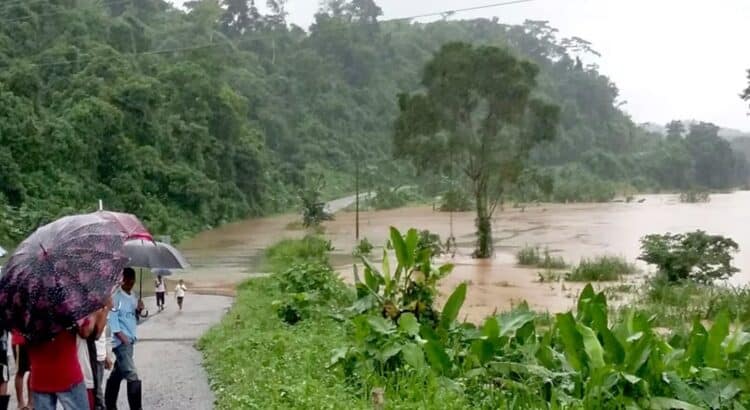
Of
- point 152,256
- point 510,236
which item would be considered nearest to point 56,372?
point 152,256

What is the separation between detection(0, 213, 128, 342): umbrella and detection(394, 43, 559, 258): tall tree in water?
2627 centimetres

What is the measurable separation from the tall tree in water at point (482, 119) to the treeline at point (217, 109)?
1118cm

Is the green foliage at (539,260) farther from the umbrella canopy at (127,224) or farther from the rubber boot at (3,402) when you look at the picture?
the umbrella canopy at (127,224)

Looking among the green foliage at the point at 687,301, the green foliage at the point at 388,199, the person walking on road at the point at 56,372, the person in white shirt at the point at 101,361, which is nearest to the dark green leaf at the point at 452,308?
the person in white shirt at the point at 101,361

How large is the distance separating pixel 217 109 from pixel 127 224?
37601 mm

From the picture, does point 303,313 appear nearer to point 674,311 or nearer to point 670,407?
point 670,407

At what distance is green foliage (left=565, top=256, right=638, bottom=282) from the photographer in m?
23.9

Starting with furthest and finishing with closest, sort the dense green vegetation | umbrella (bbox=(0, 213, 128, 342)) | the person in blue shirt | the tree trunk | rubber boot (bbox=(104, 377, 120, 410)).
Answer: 1. the tree trunk
2. rubber boot (bbox=(104, 377, 120, 410))
3. the person in blue shirt
4. the dense green vegetation
5. umbrella (bbox=(0, 213, 128, 342))

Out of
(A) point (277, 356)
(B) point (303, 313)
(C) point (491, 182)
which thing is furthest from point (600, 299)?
(C) point (491, 182)

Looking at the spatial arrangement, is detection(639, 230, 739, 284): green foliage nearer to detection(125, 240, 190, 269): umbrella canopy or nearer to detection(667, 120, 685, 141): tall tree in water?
detection(125, 240, 190, 269): umbrella canopy

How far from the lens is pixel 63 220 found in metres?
4.04

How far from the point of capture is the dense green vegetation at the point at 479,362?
4.56m

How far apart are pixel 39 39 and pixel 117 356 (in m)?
36.4

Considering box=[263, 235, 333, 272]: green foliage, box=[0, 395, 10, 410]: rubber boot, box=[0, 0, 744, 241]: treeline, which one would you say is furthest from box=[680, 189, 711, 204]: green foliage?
box=[0, 395, 10, 410]: rubber boot
